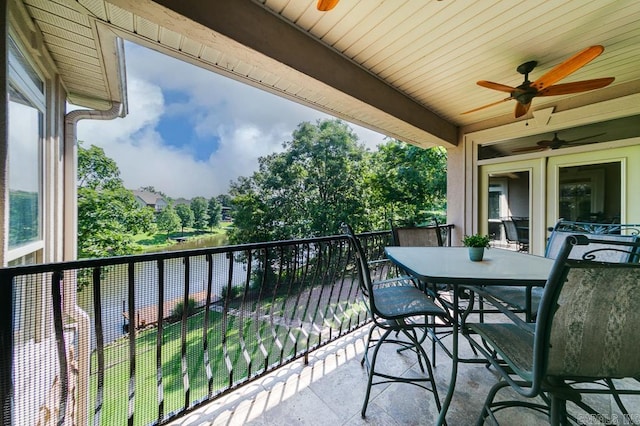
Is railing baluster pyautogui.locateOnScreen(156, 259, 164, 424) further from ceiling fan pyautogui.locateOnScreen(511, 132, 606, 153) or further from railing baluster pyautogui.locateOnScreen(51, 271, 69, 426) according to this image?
ceiling fan pyautogui.locateOnScreen(511, 132, 606, 153)

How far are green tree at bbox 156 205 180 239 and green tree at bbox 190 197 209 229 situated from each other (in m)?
0.74

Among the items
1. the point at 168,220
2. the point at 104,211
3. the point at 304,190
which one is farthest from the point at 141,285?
the point at 168,220

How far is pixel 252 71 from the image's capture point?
2270 millimetres

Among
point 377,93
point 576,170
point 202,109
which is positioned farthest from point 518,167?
point 202,109

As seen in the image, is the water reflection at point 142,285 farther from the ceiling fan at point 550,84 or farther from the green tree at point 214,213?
the green tree at point 214,213

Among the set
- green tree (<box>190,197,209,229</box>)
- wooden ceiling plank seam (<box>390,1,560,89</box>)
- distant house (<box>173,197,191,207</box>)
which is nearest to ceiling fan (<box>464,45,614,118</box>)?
wooden ceiling plank seam (<box>390,1,560,89</box>)

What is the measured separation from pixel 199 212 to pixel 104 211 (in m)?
3.68

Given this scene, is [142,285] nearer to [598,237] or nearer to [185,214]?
[598,237]

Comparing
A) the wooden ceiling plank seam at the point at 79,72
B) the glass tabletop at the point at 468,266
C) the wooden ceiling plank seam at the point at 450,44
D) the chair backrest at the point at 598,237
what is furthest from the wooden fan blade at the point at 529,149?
the wooden ceiling plank seam at the point at 79,72

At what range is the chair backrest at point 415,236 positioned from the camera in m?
2.68

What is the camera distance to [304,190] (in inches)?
463

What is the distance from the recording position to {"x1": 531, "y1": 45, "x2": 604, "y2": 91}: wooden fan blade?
5.67 feet

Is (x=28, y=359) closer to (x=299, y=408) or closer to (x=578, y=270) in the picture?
(x=299, y=408)

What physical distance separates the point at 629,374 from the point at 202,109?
1906 centimetres
